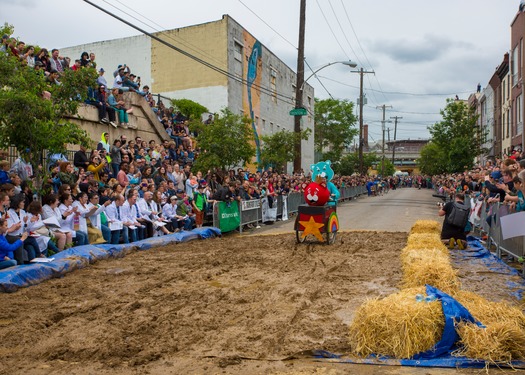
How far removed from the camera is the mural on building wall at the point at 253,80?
3406 cm

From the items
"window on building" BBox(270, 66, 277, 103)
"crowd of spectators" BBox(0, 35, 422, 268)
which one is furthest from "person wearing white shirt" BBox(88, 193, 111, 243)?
"window on building" BBox(270, 66, 277, 103)

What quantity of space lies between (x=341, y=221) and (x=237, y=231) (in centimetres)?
503

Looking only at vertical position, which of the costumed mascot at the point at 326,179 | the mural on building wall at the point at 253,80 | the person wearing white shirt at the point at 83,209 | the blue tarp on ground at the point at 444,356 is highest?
the mural on building wall at the point at 253,80

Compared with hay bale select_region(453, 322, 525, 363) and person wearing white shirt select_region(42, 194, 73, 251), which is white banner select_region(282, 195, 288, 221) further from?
hay bale select_region(453, 322, 525, 363)

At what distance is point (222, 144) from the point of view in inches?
794

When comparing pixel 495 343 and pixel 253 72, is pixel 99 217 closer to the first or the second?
pixel 495 343

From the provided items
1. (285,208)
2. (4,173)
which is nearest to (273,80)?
(285,208)

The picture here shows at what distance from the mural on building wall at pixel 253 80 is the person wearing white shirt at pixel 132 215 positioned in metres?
20.6

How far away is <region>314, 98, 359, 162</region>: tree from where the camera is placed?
70438 millimetres

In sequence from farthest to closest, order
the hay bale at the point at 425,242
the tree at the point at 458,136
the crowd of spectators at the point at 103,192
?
the tree at the point at 458,136
the hay bale at the point at 425,242
the crowd of spectators at the point at 103,192

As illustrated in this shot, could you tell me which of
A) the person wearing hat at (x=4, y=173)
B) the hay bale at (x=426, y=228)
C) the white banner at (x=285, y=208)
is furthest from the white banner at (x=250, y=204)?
the person wearing hat at (x=4, y=173)

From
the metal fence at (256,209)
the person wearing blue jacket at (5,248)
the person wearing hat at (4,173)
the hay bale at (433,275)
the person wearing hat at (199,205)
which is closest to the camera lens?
the hay bale at (433,275)

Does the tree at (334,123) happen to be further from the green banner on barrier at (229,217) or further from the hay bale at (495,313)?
the hay bale at (495,313)

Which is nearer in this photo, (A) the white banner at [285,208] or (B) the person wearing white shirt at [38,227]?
(B) the person wearing white shirt at [38,227]
